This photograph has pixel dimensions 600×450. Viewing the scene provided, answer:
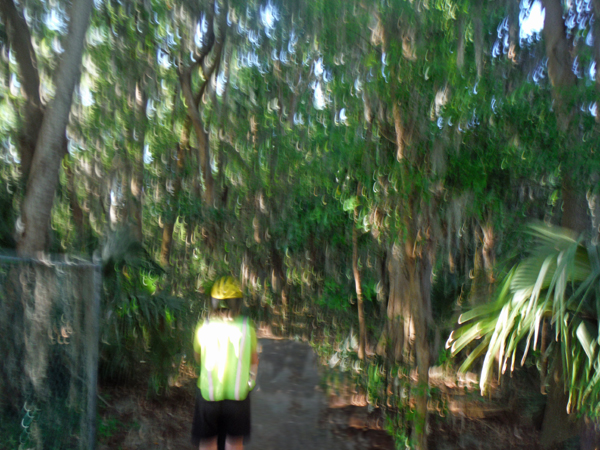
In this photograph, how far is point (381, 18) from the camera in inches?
238

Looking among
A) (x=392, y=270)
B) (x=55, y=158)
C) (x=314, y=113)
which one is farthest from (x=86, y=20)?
(x=392, y=270)

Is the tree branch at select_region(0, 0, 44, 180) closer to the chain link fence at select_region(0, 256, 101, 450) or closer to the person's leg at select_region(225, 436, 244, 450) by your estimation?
the chain link fence at select_region(0, 256, 101, 450)

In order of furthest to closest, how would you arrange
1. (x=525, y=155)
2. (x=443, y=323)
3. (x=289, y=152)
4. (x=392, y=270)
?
(x=289, y=152) < (x=443, y=323) < (x=392, y=270) < (x=525, y=155)

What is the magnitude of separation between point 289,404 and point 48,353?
4331mm

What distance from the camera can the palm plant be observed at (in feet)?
14.2

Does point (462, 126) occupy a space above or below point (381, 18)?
below

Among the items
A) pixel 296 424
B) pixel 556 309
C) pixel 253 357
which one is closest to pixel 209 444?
pixel 253 357

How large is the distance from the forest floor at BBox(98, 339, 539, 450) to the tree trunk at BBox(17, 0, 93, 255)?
249 cm

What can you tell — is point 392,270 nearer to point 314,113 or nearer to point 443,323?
point 443,323

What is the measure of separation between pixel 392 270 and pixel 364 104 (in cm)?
229

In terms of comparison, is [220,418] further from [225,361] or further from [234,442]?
[225,361]

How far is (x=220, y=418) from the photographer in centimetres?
432

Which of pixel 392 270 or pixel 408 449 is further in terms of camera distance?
pixel 392 270

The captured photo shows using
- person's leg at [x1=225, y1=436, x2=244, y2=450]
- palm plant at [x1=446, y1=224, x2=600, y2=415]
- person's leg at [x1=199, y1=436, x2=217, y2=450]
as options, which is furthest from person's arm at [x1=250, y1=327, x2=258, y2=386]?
palm plant at [x1=446, y1=224, x2=600, y2=415]
